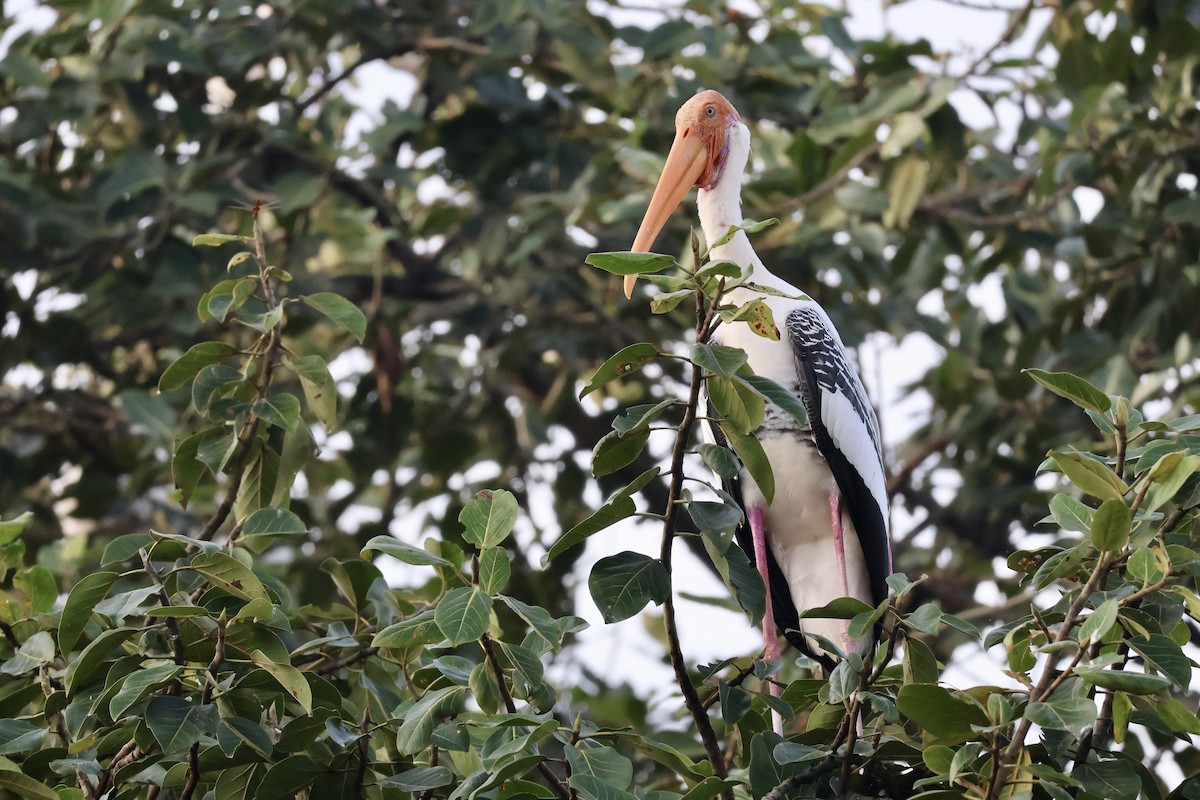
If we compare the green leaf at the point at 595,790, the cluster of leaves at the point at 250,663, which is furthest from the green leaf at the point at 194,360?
the green leaf at the point at 595,790

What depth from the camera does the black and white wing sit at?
144 inches

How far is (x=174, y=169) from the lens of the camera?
500 centimetres

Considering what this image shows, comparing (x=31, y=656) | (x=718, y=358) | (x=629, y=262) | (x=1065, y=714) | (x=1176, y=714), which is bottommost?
(x=31, y=656)

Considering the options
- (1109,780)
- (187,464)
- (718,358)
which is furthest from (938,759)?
(187,464)

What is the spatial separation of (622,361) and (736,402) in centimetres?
18

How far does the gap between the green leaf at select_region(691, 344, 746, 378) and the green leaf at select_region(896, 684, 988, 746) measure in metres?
0.51

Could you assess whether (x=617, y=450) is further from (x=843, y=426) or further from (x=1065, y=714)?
(x=843, y=426)

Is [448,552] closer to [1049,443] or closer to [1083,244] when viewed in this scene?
[1049,443]

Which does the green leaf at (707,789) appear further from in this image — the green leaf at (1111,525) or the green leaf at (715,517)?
the green leaf at (1111,525)

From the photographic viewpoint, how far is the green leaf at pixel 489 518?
7.45 ft

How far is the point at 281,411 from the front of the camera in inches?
110

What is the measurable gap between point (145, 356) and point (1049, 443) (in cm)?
349

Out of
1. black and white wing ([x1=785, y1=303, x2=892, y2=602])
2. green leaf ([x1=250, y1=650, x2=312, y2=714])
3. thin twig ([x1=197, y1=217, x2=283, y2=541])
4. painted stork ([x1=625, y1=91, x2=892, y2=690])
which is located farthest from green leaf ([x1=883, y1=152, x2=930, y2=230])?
green leaf ([x1=250, y1=650, x2=312, y2=714])

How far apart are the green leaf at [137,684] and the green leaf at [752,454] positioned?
35.8 inches
